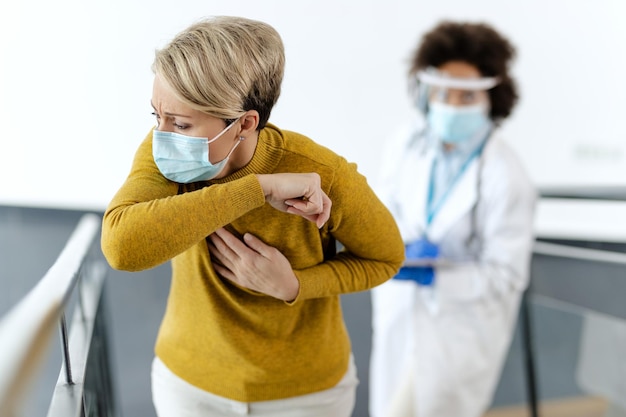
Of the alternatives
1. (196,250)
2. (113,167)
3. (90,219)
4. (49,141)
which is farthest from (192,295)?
A: (90,219)

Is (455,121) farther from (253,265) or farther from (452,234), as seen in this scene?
(253,265)

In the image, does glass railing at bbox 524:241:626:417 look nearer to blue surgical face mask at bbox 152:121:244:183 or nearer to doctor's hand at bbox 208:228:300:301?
doctor's hand at bbox 208:228:300:301

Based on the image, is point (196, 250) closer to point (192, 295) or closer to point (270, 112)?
point (192, 295)

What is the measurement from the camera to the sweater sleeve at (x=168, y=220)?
84cm

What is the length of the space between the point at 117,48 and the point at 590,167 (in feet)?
6.49

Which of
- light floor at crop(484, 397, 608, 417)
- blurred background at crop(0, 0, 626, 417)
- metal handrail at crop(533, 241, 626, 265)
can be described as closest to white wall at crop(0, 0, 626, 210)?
blurred background at crop(0, 0, 626, 417)

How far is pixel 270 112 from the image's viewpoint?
3.06 ft

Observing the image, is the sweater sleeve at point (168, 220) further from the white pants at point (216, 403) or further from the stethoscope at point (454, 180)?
the stethoscope at point (454, 180)

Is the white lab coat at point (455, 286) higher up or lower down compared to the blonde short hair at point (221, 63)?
lower down

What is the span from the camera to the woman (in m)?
0.85

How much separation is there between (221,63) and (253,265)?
10.0 inches

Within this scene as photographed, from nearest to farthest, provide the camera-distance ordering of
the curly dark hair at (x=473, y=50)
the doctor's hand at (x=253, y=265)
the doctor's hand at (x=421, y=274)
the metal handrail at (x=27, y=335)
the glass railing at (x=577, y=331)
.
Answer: the metal handrail at (x=27, y=335)
the doctor's hand at (x=253, y=265)
the doctor's hand at (x=421, y=274)
the curly dark hair at (x=473, y=50)
the glass railing at (x=577, y=331)

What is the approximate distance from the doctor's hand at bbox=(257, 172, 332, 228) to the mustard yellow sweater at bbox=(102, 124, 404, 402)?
17 mm

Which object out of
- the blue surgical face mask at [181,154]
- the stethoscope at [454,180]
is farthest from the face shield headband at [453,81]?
the blue surgical face mask at [181,154]
